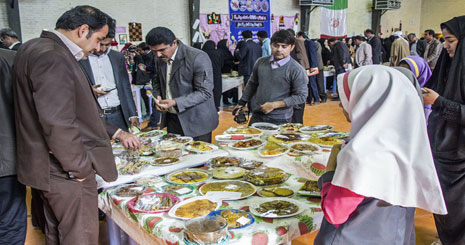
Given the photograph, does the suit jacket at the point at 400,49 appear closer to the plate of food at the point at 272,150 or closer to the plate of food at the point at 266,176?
the plate of food at the point at 272,150

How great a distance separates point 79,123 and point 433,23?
61.3ft

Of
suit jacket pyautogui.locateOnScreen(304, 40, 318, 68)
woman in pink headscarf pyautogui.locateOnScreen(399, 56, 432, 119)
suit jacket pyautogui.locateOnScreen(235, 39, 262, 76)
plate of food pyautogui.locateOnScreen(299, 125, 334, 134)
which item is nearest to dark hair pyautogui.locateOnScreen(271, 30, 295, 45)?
plate of food pyautogui.locateOnScreen(299, 125, 334, 134)

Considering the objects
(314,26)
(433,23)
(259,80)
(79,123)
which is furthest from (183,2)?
(433,23)

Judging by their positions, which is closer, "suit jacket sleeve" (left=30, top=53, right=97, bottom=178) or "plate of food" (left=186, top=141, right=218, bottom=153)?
"suit jacket sleeve" (left=30, top=53, right=97, bottom=178)

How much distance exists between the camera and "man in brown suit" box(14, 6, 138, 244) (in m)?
1.51

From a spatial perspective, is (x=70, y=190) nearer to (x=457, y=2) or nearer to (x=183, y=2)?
(x=183, y=2)

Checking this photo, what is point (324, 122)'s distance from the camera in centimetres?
655

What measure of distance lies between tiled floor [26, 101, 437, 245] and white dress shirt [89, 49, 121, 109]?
109 cm

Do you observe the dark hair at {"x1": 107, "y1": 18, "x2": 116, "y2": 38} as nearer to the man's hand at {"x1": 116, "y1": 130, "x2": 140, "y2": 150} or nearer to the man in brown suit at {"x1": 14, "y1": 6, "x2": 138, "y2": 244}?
the man in brown suit at {"x1": 14, "y1": 6, "x2": 138, "y2": 244}

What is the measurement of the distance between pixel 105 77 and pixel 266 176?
1839 mm

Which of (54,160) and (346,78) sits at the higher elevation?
(346,78)

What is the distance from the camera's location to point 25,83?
156cm

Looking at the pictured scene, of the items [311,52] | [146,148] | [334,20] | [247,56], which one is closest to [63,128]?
[146,148]

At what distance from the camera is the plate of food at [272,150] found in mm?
2363
